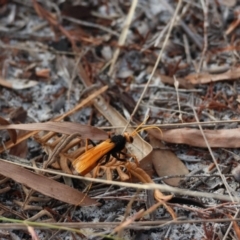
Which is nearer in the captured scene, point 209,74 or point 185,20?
point 209,74

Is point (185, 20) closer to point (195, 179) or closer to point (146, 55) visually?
point (146, 55)

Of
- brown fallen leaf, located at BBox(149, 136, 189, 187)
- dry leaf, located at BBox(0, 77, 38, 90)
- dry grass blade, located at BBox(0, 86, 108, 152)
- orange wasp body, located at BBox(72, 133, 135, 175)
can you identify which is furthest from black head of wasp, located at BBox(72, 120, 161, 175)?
dry leaf, located at BBox(0, 77, 38, 90)

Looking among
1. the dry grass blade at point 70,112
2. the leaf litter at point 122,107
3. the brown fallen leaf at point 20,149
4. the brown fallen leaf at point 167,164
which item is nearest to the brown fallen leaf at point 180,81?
the leaf litter at point 122,107

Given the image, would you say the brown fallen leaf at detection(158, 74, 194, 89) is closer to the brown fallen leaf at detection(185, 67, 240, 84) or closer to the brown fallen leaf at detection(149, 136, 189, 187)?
the brown fallen leaf at detection(185, 67, 240, 84)

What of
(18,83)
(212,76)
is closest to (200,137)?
(212,76)

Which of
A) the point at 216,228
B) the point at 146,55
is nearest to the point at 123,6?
the point at 146,55

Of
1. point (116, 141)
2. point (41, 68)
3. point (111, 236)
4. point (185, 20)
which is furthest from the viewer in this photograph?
point (185, 20)

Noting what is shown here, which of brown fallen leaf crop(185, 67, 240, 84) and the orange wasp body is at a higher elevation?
the orange wasp body

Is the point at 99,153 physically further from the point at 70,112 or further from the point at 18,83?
the point at 18,83
